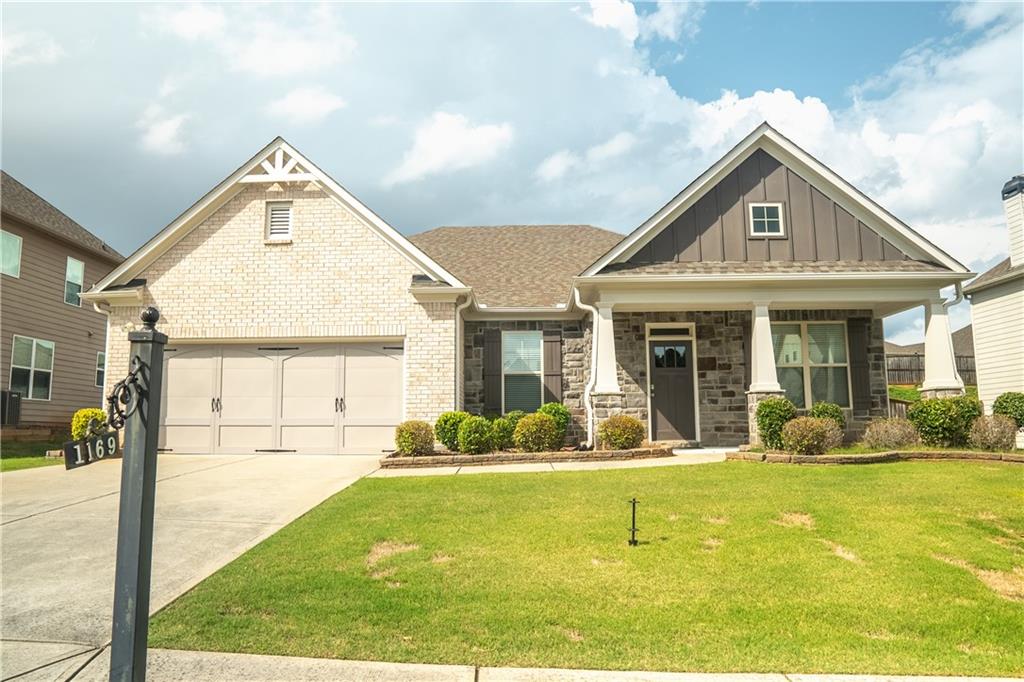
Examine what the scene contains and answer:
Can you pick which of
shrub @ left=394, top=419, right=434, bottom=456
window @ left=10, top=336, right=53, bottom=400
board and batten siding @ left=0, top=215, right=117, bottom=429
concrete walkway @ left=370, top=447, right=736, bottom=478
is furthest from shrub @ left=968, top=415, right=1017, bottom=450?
window @ left=10, top=336, right=53, bottom=400

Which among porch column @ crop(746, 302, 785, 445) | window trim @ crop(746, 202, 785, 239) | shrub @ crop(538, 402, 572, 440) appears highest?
window trim @ crop(746, 202, 785, 239)

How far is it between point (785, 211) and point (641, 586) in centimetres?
1126

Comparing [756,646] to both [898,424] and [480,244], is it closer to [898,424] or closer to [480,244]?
[898,424]

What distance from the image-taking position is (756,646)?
4023 millimetres

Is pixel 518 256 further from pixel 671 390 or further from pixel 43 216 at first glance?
pixel 43 216

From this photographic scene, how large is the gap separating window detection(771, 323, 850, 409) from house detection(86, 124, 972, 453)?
0.05 metres

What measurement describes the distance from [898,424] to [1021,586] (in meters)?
7.11

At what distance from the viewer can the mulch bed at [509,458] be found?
11.2m

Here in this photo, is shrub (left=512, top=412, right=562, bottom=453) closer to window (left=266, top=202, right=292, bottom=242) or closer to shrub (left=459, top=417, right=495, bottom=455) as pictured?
shrub (left=459, top=417, right=495, bottom=455)

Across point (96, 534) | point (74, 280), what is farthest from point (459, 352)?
point (74, 280)

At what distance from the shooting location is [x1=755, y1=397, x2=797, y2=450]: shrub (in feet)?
37.6

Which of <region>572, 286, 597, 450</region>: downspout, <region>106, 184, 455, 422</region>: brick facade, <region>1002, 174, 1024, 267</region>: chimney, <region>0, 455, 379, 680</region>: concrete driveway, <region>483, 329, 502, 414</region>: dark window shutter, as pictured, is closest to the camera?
<region>0, 455, 379, 680</region>: concrete driveway

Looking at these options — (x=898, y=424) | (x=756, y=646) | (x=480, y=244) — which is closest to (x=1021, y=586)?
(x=756, y=646)

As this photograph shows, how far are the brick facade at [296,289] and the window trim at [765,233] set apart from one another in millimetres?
6791
